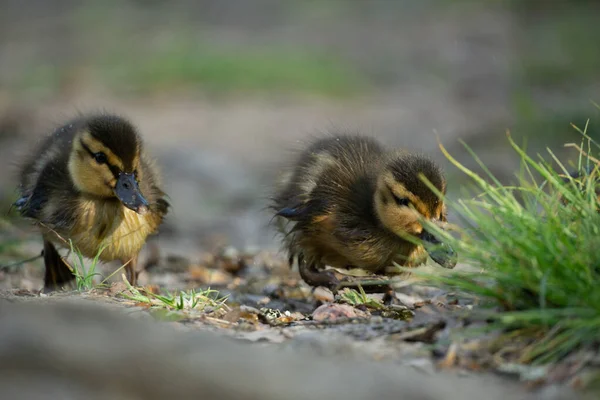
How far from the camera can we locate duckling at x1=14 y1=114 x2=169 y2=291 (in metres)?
5.71

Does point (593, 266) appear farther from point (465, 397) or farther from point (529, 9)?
point (529, 9)

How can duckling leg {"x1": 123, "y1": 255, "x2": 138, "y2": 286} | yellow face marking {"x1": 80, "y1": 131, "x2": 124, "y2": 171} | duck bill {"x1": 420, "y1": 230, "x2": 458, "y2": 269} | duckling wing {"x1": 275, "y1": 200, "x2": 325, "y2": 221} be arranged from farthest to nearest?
duckling leg {"x1": 123, "y1": 255, "x2": 138, "y2": 286} < duckling wing {"x1": 275, "y1": 200, "x2": 325, "y2": 221} < yellow face marking {"x1": 80, "y1": 131, "x2": 124, "y2": 171} < duck bill {"x1": 420, "y1": 230, "x2": 458, "y2": 269}

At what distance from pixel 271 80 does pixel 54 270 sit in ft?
40.8

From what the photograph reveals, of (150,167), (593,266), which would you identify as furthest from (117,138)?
(593,266)

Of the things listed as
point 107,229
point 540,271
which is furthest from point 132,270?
point 540,271

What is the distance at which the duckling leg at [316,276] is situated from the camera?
5926mm

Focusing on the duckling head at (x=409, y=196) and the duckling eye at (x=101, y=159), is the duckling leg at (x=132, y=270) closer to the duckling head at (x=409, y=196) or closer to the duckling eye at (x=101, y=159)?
A: the duckling eye at (x=101, y=159)

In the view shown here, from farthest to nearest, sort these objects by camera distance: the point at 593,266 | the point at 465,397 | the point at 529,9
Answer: the point at 529,9 < the point at 593,266 < the point at 465,397

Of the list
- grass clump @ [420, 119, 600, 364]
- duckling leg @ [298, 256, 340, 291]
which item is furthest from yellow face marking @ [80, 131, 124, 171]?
grass clump @ [420, 119, 600, 364]

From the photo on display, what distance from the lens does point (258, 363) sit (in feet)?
10.9

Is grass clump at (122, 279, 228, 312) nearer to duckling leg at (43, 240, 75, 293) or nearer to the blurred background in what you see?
duckling leg at (43, 240, 75, 293)

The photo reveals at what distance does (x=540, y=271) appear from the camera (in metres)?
3.89

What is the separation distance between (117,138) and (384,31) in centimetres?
1912

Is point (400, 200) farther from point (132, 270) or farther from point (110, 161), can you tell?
point (132, 270)
